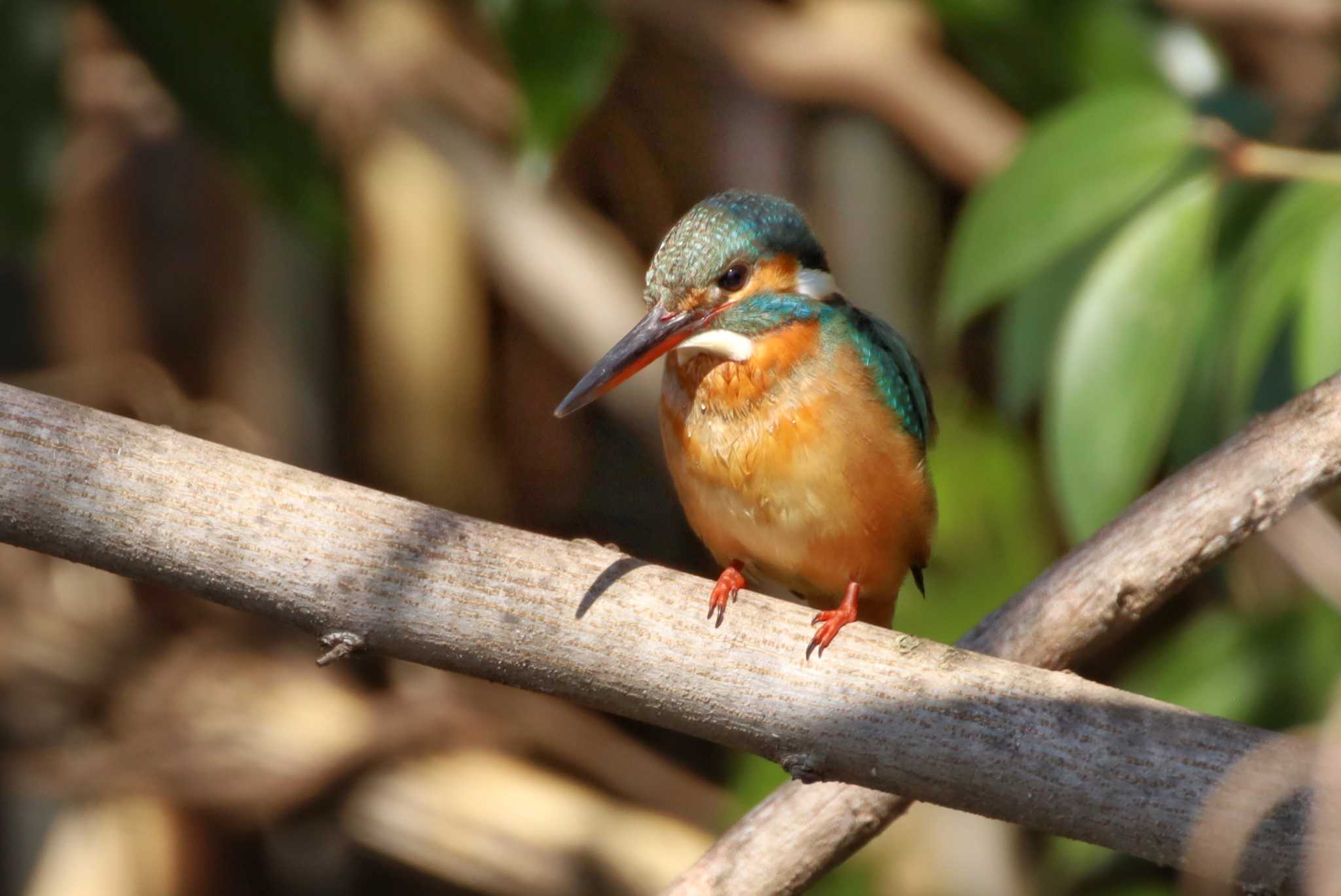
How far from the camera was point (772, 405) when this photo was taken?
1.94 meters

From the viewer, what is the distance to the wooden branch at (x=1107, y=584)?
5.17ft

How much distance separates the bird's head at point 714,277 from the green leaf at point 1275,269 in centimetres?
60

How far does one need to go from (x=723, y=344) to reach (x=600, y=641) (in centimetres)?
61

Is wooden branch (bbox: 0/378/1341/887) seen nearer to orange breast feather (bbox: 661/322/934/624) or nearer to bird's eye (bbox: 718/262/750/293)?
orange breast feather (bbox: 661/322/934/624)

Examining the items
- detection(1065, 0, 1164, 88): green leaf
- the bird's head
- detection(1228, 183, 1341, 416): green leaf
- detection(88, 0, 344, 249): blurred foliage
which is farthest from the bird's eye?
detection(1065, 0, 1164, 88): green leaf

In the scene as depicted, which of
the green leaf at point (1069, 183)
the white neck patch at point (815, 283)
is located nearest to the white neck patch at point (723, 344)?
the white neck patch at point (815, 283)

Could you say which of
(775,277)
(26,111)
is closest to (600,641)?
(775,277)

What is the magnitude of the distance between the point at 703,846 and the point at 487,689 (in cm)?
73

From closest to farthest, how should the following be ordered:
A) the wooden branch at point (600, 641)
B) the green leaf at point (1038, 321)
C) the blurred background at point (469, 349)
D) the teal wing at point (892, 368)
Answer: the wooden branch at point (600, 641) < the teal wing at point (892, 368) < the green leaf at point (1038, 321) < the blurred background at point (469, 349)

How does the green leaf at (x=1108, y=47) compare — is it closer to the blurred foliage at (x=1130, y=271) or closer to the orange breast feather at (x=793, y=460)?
the blurred foliage at (x=1130, y=271)


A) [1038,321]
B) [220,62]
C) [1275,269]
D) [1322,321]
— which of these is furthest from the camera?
[220,62]

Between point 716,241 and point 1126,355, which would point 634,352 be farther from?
point 1126,355

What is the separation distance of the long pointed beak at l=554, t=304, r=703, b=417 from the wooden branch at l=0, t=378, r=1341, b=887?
1.05 ft

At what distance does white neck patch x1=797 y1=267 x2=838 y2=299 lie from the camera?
2053mm
